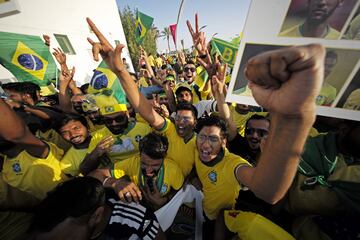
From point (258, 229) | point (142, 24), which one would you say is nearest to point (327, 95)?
point (258, 229)

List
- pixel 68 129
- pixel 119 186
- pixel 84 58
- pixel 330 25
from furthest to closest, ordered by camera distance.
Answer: pixel 84 58 < pixel 68 129 < pixel 119 186 < pixel 330 25

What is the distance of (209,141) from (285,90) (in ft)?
5.02

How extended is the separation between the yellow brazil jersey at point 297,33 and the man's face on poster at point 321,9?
0.26ft

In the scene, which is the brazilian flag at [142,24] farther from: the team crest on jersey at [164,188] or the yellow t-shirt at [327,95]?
the yellow t-shirt at [327,95]

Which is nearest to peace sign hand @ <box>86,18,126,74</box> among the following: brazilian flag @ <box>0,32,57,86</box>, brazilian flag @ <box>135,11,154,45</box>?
brazilian flag @ <box>0,32,57,86</box>

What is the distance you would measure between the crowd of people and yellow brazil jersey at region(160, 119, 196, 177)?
0.01m

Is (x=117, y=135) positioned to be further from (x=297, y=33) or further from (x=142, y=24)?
(x=142, y=24)

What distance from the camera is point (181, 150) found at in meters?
2.58

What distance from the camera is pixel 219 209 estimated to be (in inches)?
84.3

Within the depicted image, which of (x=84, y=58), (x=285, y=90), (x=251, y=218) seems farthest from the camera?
(x=84, y=58)

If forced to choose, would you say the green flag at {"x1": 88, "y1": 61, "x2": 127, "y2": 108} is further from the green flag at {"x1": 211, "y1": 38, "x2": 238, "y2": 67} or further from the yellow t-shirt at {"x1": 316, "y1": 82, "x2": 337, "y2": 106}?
the yellow t-shirt at {"x1": 316, "y1": 82, "x2": 337, "y2": 106}

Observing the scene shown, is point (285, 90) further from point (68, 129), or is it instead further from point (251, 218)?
point (68, 129)

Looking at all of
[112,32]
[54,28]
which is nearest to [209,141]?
[54,28]

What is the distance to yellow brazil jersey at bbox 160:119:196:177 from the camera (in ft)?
8.36
